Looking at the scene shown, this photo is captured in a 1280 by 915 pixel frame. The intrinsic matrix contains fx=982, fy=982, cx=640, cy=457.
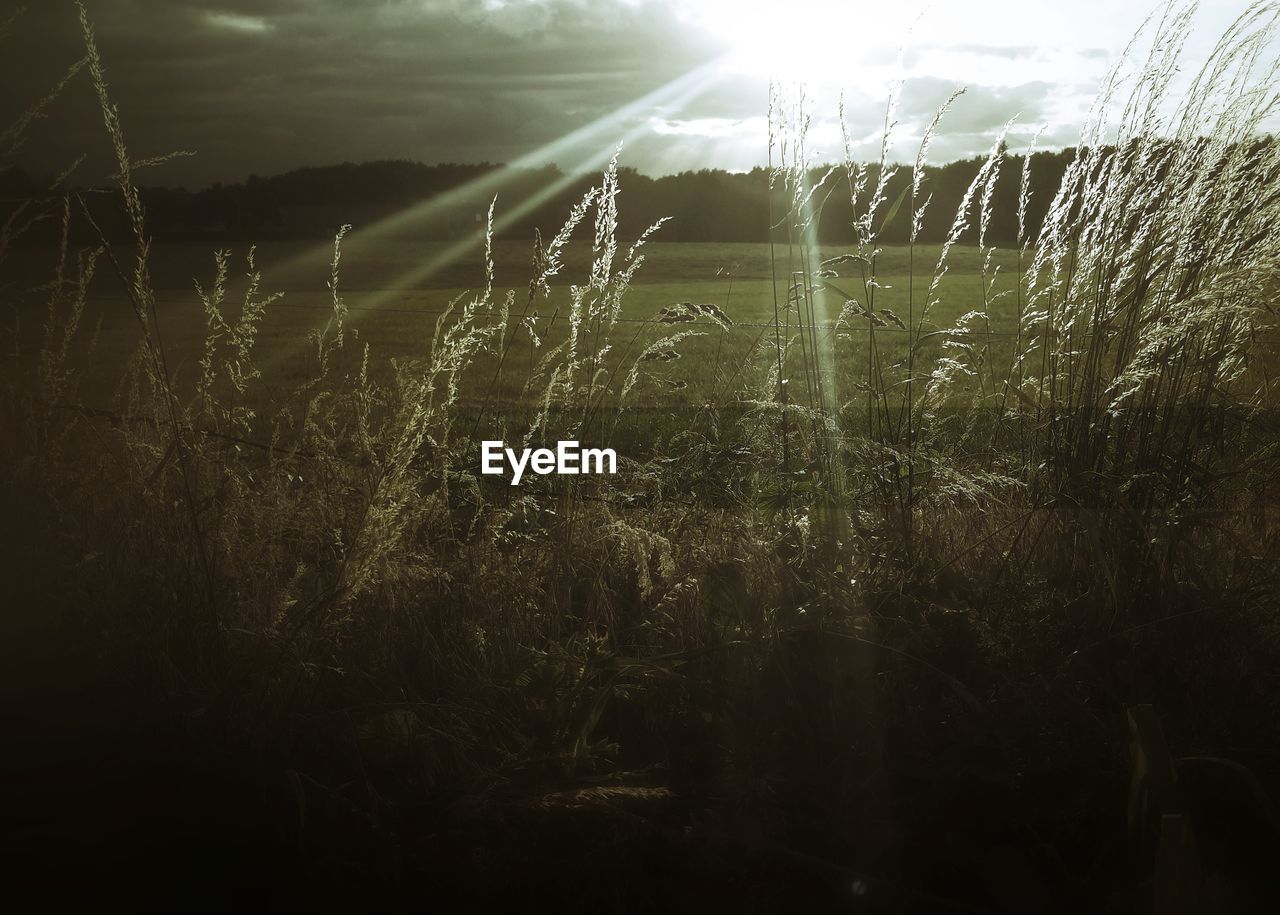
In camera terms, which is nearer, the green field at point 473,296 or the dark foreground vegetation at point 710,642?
the dark foreground vegetation at point 710,642

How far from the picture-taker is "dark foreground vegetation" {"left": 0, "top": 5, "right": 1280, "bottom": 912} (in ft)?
5.64

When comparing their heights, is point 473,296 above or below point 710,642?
above

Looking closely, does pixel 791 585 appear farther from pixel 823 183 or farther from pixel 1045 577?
pixel 823 183

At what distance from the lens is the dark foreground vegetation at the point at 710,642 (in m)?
1.72

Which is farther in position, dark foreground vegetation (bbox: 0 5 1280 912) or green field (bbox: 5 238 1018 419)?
green field (bbox: 5 238 1018 419)

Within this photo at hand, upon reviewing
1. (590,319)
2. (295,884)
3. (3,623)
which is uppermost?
(590,319)

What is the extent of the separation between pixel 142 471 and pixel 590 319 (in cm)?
140

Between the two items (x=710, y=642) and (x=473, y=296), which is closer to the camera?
(x=710, y=642)

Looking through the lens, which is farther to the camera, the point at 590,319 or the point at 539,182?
the point at 539,182

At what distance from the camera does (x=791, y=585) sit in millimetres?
2164

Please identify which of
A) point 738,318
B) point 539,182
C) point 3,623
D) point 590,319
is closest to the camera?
point 3,623

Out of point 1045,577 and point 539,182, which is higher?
point 539,182

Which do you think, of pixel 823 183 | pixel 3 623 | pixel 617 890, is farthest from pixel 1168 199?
pixel 3 623

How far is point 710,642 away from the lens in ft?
7.38
